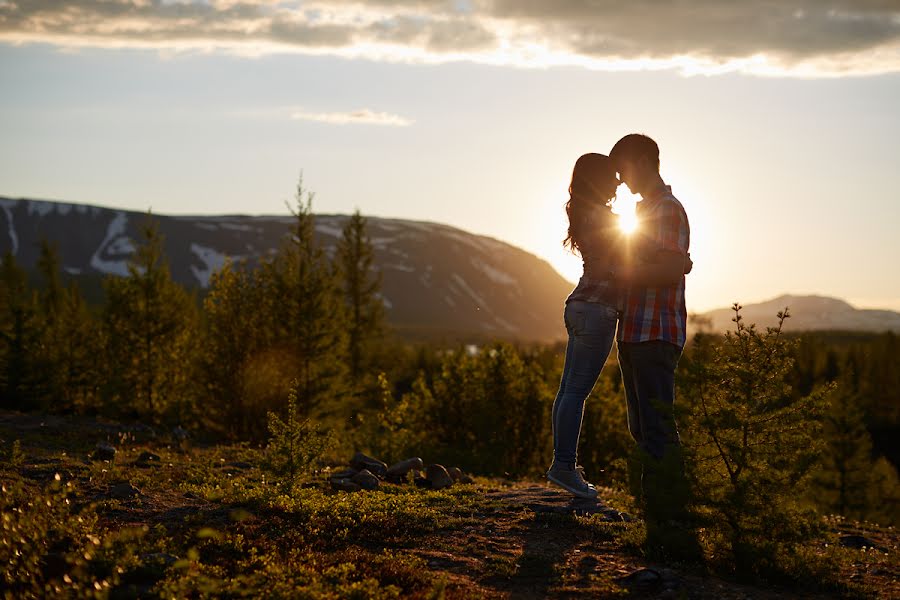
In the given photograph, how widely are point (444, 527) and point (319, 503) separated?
136cm

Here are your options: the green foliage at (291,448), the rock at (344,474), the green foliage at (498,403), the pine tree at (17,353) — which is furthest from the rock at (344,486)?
the pine tree at (17,353)

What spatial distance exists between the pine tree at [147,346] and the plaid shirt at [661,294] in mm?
21950

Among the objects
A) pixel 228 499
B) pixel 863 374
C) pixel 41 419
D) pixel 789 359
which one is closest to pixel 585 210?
pixel 789 359

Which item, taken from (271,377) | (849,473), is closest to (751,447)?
(271,377)

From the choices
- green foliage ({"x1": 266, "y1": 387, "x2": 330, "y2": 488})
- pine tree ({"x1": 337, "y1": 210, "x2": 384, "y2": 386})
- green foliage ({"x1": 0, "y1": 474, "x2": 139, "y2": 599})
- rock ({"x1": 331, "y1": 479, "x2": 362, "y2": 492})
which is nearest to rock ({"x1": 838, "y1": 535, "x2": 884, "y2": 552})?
rock ({"x1": 331, "y1": 479, "x2": 362, "y2": 492})

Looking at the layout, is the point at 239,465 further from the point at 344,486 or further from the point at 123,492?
the point at 123,492

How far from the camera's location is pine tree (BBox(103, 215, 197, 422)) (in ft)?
85.8

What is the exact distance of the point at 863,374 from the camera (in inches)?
2736

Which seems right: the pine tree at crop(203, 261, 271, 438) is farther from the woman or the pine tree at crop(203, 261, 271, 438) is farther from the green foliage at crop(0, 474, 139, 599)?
the woman

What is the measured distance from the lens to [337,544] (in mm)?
6426

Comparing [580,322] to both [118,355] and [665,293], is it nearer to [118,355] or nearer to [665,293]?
[665,293]

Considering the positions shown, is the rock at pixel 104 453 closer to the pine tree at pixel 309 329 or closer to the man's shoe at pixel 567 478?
the man's shoe at pixel 567 478

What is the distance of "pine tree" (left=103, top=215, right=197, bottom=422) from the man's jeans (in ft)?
71.4

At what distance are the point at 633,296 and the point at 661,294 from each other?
0.75 ft
